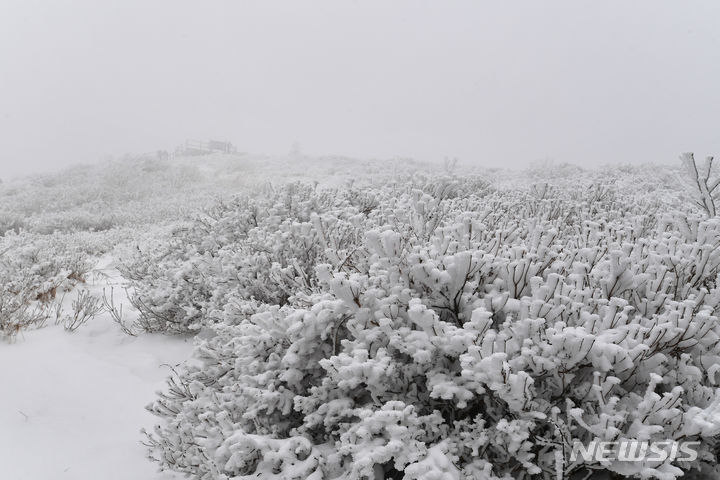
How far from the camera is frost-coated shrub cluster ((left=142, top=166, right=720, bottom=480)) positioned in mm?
1575

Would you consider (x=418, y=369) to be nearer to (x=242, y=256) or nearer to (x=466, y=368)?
(x=466, y=368)

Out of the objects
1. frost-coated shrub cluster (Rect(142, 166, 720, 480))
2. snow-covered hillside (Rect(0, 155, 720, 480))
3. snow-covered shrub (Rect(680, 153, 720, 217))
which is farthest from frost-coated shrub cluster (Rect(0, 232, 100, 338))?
snow-covered shrub (Rect(680, 153, 720, 217))

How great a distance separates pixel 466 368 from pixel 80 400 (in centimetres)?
313

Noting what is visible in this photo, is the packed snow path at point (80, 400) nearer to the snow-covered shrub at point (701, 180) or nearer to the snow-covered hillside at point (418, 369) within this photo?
the snow-covered hillside at point (418, 369)

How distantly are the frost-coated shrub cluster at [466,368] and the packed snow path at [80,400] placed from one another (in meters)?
0.37

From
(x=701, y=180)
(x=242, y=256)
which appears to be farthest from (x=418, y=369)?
(x=701, y=180)

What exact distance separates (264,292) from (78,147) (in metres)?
124

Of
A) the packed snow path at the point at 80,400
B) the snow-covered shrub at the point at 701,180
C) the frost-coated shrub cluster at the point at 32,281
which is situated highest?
the snow-covered shrub at the point at 701,180

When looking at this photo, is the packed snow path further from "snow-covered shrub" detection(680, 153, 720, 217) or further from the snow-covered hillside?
"snow-covered shrub" detection(680, 153, 720, 217)

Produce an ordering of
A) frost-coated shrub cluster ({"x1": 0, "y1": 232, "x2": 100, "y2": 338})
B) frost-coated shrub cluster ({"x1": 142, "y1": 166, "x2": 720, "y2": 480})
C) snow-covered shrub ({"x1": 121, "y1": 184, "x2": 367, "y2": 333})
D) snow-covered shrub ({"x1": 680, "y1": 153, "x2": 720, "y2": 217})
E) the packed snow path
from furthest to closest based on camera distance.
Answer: frost-coated shrub cluster ({"x1": 0, "y1": 232, "x2": 100, "y2": 338})
snow-covered shrub ({"x1": 121, "y1": 184, "x2": 367, "y2": 333})
snow-covered shrub ({"x1": 680, "y1": 153, "x2": 720, "y2": 217})
the packed snow path
frost-coated shrub cluster ({"x1": 142, "y1": 166, "x2": 720, "y2": 480})

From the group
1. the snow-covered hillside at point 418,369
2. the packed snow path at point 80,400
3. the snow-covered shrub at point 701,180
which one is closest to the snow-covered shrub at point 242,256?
the snow-covered hillside at point 418,369

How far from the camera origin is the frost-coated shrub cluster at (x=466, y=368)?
158 cm

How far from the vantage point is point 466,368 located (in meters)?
1.59

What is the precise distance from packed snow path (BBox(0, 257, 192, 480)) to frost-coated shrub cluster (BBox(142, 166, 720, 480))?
37 cm
